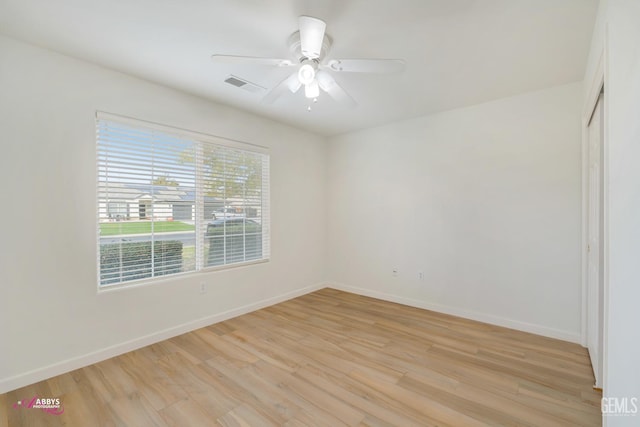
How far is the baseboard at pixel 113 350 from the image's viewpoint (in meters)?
2.09

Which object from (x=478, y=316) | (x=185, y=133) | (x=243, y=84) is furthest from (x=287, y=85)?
(x=478, y=316)

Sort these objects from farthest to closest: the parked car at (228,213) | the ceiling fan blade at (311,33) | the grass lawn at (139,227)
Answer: the parked car at (228,213), the grass lawn at (139,227), the ceiling fan blade at (311,33)

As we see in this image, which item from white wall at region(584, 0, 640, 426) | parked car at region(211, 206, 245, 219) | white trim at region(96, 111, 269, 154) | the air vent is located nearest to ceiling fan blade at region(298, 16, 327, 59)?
the air vent

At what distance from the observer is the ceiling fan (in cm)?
164

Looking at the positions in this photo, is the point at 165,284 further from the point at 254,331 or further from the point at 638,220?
the point at 638,220

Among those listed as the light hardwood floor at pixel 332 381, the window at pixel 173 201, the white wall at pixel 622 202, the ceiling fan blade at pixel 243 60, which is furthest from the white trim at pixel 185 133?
the white wall at pixel 622 202

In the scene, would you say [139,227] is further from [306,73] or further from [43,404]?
[306,73]

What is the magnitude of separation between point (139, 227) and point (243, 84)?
1.79 m

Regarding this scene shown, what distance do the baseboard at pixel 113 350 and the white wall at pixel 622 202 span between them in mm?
3323

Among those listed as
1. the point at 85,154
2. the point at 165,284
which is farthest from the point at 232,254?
the point at 85,154

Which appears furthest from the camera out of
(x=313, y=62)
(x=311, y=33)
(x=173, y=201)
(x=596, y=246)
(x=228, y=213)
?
(x=228, y=213)

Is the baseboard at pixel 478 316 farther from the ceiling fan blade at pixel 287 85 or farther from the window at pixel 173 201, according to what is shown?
the ceiling fan blade at pixel 287 85
